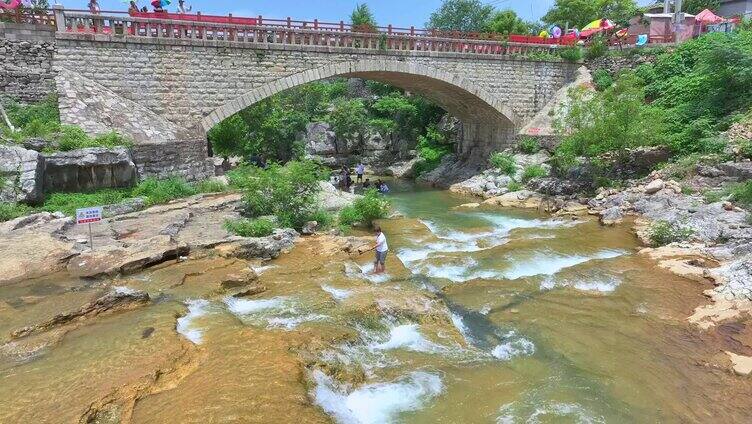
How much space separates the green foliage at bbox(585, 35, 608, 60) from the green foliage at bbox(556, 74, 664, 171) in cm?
681

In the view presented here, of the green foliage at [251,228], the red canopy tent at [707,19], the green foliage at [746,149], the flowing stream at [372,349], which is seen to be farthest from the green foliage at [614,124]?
the green foliage at [251,228]

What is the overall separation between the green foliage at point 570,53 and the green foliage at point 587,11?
19594mm

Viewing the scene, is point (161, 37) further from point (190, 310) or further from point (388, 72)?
point (190, 310)

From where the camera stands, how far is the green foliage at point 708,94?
2012 centimetres

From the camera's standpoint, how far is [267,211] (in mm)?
15211

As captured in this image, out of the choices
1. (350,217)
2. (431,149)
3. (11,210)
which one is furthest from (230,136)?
(11,210)

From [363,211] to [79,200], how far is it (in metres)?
9.28

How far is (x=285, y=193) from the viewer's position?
14.8 meters

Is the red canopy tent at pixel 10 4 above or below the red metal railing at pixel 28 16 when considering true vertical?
above

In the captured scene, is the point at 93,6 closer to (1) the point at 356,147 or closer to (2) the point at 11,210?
(2) the point at 11,210

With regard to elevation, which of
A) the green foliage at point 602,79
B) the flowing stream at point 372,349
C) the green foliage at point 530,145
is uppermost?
the green foliage at point 602,79

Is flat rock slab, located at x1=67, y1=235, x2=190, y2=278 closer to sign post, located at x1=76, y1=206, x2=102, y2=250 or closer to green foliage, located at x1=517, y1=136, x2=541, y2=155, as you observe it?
sign post, located at x1=76, y1=206, x2=102, y2=250

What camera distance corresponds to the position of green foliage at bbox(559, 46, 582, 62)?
28.4 m

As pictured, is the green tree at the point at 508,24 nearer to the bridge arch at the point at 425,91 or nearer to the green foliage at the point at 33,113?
the bridge arch at the point at 425,91
